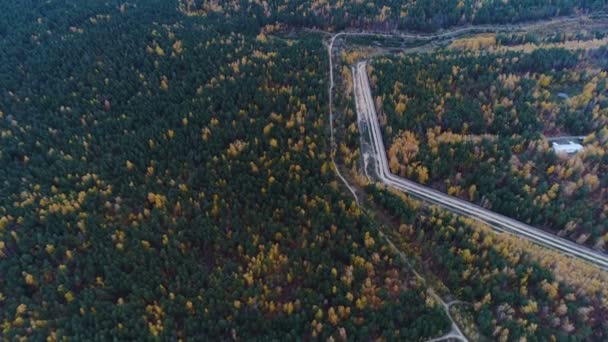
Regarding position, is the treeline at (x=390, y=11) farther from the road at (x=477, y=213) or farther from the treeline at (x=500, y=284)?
the treeline at (x=500, y=284)

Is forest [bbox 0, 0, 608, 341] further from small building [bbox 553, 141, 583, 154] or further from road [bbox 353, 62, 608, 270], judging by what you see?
road [bbox 353, 62, 608, 270]

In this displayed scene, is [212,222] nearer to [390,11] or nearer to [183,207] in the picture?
[183,207]

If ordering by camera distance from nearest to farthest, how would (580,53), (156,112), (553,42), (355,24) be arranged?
1. (156,112)
2. (580,53)
3. (553,42)
4. (355,24)

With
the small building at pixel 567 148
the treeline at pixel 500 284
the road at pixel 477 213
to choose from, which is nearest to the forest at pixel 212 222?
the treeline at pixel 500 284

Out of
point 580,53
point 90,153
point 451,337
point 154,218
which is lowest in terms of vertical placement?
point 451,337

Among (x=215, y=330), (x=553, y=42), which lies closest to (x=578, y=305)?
(x=215, y=330)

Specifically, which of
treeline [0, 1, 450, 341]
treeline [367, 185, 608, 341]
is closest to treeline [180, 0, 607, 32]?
treeline [0, 1, 450, 341]

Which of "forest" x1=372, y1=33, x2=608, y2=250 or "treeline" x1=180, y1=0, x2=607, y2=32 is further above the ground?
"treeline" x1=180, y1=0, x2=607, y2=32

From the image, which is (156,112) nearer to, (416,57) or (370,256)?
(370,256)
